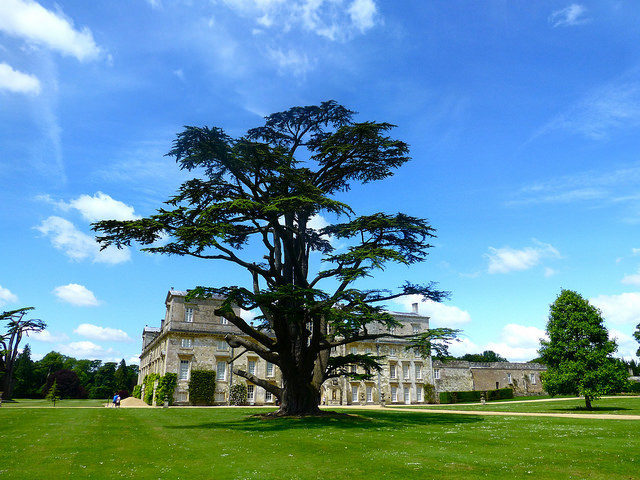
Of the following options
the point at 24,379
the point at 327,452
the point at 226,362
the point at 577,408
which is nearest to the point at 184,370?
the point at 226,362

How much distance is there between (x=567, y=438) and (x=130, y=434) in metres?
15.4

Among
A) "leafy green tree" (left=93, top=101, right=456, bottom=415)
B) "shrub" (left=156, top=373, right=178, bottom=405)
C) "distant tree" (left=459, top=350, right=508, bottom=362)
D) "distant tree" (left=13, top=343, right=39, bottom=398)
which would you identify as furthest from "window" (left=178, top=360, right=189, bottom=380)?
"distant tree" (left=459, top=350, right=508, bottom=362)

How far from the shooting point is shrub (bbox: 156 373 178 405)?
4275 centimetres

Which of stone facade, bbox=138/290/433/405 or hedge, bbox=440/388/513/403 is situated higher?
stone facade, bbox=138/290/433/405

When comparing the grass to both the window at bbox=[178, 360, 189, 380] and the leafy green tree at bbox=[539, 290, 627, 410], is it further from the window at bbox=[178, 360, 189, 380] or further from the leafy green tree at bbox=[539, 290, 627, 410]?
the window at bbox=[178, 360, 189, 380]

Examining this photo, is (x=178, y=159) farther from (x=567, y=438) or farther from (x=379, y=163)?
(x=567, y=438)

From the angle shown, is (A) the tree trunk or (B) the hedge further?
(B) the hedge

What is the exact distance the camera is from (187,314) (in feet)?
156

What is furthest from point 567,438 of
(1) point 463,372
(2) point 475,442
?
(1) point 463,372

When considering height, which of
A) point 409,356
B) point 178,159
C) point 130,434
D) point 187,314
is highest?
point 178,159

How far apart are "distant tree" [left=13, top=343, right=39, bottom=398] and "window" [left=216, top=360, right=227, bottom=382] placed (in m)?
51.4

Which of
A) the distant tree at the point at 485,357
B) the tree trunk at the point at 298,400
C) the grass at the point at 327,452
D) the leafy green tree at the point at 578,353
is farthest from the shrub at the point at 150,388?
the distant tree at the point at 485,357

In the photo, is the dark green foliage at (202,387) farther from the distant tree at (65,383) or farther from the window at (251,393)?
the distant tree at (65,383)

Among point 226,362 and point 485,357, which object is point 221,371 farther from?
point 485,357
